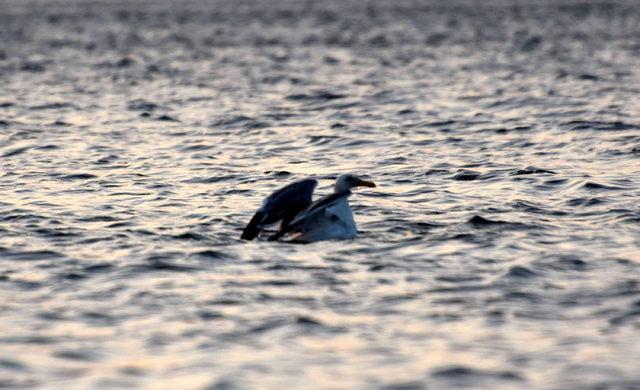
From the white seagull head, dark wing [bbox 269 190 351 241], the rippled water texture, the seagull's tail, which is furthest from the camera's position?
the white seagull head

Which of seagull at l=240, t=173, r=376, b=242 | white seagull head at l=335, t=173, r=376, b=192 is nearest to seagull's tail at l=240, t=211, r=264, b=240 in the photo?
seagull at l=240, t=173, r=376, b=242

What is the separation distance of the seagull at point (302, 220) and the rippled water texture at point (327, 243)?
30 centimetres

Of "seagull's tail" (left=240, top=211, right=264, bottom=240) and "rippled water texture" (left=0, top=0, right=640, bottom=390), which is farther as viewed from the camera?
"seagull's tail" (left=240, top=211, right=264, bottom=240)

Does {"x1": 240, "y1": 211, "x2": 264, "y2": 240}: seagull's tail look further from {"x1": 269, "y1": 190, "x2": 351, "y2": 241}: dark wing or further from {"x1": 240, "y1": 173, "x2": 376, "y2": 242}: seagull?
{"x1": 269, "y1": 190, "x2": 351, "y2": 241}: dark wing

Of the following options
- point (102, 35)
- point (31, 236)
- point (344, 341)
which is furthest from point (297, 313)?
point (102, 35)

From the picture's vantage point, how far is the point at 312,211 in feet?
47.9

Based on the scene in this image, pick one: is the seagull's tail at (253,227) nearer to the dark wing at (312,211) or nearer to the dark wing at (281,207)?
the dark wing at (281,207)

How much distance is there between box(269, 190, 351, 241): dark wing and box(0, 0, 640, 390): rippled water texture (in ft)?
1.37

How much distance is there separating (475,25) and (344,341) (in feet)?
210

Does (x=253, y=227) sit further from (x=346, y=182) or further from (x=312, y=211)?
(x=346, y=182)

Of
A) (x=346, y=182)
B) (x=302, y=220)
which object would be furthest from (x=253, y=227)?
(x=346, y=182)

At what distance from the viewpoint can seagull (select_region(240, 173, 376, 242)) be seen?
48.8ft

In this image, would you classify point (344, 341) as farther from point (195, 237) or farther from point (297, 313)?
point (195, 237)

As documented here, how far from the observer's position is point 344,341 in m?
10.9
